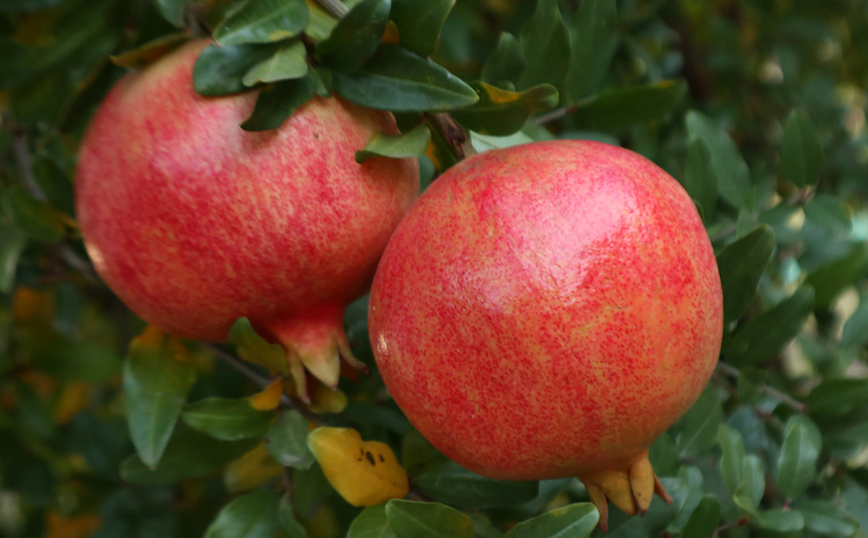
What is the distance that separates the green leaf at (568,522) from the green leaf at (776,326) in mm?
327

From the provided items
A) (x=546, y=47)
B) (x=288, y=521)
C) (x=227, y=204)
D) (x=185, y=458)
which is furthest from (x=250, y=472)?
(x=546, y=47)

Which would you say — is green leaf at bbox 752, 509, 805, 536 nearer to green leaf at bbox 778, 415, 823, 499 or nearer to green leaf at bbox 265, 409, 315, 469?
green leaf at bbox 778, 415, 823, 499

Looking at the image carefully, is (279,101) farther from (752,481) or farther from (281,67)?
(752,481)

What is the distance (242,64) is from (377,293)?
0.23 metres

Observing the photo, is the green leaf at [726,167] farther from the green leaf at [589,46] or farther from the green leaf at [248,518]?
the green leaf at [248,518]

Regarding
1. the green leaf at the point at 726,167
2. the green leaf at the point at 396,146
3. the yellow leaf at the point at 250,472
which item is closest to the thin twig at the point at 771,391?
the green leaf at the point at 726,167

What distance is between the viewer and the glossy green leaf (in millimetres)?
774

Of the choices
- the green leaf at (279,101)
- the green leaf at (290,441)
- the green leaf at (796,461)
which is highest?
the green leaf at (279,101)

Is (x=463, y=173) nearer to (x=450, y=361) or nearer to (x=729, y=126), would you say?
(x=450, y=361)

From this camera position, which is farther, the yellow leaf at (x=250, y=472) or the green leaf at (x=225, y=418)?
the yellow leaf at (x=250, y=472)

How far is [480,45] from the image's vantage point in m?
1.41

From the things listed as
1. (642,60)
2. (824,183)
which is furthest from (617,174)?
(824,183)

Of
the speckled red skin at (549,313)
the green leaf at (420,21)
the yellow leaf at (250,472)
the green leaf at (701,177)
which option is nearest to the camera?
the speckled red skin at (549,313)

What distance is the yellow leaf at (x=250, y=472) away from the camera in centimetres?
114
